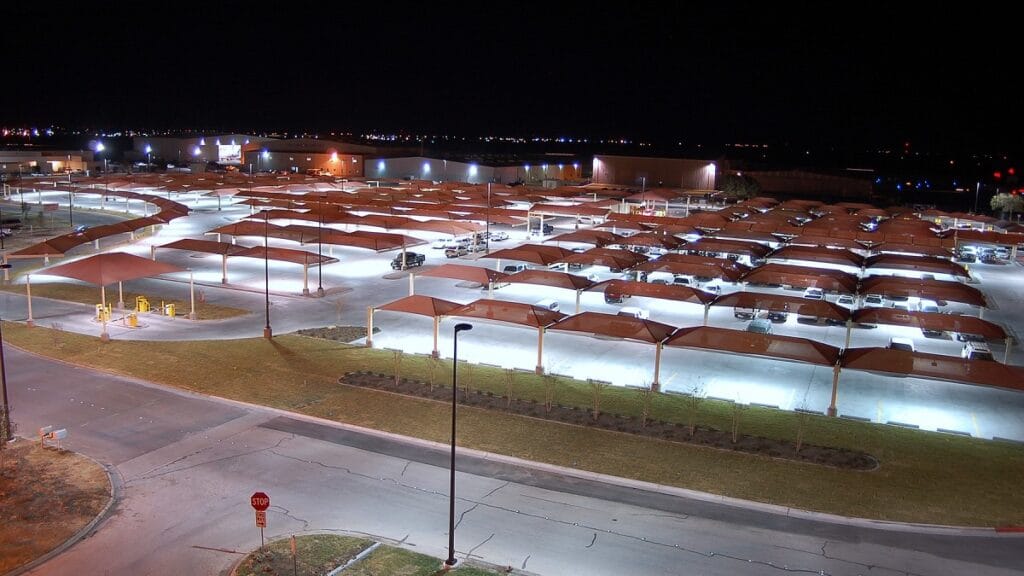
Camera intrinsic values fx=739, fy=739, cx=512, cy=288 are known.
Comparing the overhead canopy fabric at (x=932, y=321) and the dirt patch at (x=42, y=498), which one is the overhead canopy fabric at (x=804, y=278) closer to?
the overhead canopy fabric at (x=932, y=321)

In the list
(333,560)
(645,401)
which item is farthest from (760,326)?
(333,560)

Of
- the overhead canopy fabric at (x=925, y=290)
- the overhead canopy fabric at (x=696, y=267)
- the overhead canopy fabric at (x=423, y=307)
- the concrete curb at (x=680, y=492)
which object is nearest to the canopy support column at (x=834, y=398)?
the concrete curb at (x=680, y=492)

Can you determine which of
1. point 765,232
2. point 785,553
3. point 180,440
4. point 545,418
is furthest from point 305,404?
point 765,232

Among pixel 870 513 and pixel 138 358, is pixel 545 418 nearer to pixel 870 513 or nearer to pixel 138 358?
pixel 870 513

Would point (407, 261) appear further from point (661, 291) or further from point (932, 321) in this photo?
point (932, 321)

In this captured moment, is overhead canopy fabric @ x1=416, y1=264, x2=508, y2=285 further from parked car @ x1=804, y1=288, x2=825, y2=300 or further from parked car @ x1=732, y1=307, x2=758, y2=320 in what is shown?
parked car @ x1=804, y1=288, x2=825, y2=300
